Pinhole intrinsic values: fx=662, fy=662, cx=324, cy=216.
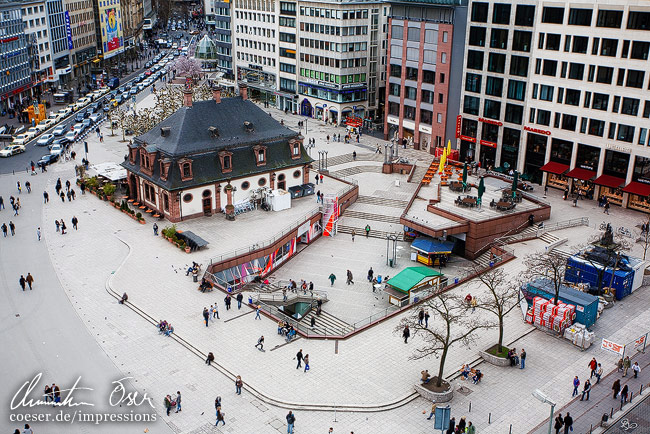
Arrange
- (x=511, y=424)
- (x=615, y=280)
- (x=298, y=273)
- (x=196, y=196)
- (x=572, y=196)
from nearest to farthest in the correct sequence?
(x=511, y=424), (x=615, y=280), (x=298, y=273), (x=196, y=196), (x=572, y=196)

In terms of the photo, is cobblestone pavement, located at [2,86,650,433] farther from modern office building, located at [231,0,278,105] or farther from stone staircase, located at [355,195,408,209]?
modern office building, located at [231,0,278,105]

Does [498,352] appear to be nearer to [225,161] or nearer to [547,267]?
[547,267]

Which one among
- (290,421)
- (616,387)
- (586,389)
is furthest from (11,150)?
(616,387)

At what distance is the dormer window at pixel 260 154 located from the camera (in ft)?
250

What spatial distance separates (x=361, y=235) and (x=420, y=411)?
34.6 meters

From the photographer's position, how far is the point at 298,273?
6656cm

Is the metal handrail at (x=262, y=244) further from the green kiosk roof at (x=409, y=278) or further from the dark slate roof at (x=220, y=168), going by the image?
the green kiosk roof at (x=409, y=278)

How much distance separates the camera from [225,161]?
7394 centimetres

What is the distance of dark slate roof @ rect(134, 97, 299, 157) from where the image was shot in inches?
2862

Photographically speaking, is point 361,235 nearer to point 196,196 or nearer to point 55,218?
point 196,196

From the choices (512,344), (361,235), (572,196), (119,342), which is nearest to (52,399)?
(119,342)

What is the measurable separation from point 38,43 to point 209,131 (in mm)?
84550

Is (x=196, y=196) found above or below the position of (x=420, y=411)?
above

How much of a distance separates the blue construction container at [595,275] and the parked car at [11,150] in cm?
8132
